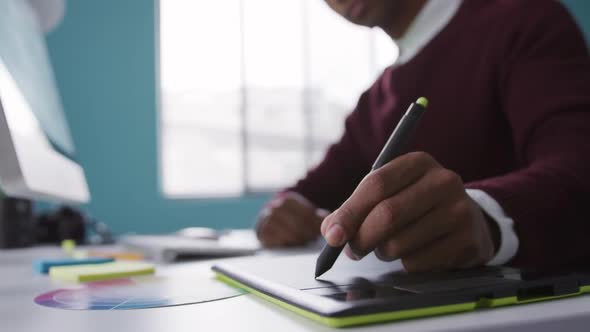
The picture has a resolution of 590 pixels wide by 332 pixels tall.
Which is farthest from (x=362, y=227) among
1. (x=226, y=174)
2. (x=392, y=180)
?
(x=226, y=174)

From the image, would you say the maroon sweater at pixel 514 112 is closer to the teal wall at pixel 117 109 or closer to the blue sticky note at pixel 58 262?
the blue sticky note at pixel 58 262

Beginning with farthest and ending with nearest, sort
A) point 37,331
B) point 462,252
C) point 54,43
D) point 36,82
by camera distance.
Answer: point 54,43 < point 36,82 < point 462,252 < point 37,331

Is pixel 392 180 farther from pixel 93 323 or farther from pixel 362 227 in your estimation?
pixel 93 323

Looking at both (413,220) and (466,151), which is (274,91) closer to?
(466,151)

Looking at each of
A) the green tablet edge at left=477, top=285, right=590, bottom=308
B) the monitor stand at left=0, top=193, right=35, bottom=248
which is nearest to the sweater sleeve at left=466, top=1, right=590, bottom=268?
the green tablet edge at left=477, top=285, right=590, bottom=308

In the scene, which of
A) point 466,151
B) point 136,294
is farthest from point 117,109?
point 136,294

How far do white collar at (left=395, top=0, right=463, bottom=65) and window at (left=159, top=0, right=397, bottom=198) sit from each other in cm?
219

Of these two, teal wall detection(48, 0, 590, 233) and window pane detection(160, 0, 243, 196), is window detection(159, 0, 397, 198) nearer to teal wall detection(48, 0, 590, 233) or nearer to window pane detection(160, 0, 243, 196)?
window pane detection(160, 0, 243, 196)

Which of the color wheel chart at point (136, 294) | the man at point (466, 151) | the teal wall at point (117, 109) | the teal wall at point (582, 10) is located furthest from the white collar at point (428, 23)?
the teal wall at point (582, 10)

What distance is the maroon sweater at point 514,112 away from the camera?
0.46m

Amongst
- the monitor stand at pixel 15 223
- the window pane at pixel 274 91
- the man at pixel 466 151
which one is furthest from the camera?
the window pane at pixel 274 91

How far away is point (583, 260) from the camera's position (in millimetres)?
469

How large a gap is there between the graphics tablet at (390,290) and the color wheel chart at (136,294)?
27mm

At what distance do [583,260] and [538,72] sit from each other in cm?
31
